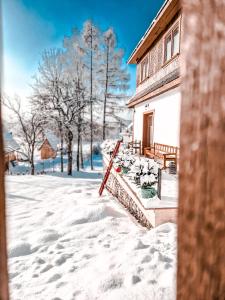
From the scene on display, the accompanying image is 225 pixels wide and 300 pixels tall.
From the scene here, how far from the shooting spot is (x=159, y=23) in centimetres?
822

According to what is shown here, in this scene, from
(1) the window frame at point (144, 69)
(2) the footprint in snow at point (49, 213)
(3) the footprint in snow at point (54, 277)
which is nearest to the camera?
(3) the footprint in snow at point (54, 277)

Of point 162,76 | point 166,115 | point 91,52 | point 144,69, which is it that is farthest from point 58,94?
point 166,115

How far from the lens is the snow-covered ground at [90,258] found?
237cm

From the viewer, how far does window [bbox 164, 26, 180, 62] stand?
7555 millimetres

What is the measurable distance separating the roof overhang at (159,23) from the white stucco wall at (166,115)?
282cm

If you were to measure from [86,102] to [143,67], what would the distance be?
9031 millimetres

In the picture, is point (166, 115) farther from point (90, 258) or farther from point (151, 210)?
point (90, 258)

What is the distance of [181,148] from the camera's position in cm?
50

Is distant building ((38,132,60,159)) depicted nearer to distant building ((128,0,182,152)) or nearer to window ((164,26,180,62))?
distant building ((128,0,182,152))

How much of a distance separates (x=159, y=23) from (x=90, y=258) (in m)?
8.65

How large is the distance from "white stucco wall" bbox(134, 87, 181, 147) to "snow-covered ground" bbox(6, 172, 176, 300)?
3.63 metres

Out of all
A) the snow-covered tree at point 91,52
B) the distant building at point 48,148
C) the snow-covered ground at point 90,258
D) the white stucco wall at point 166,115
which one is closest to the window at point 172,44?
the white stucco wall at point 166,115

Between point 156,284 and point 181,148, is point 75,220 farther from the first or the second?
point 181,148

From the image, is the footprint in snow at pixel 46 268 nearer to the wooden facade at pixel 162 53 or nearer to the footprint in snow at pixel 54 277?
the footprint in snow at pixel 54 277
